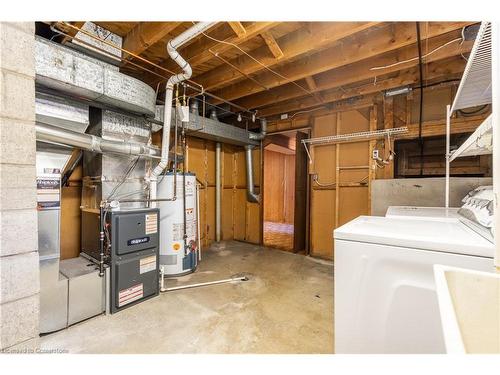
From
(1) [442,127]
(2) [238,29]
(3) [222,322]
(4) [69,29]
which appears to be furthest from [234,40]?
(1) [442,127]

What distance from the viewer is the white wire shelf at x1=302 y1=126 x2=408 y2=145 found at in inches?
128

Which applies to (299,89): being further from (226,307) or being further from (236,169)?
(226,307)

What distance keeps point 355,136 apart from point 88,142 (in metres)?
3.51

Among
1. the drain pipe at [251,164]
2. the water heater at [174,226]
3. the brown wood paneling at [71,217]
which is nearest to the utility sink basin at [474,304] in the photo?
the water heater at [174,226]

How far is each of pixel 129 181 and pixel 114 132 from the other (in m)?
0.56

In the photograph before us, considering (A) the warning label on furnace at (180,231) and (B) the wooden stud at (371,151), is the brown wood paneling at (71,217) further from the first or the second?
(B) the wooden stud at (371,151)

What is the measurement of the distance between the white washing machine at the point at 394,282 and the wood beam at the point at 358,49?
1.86m

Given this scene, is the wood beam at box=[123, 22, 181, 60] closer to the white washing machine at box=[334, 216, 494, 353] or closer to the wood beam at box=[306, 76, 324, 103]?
the wood beam at box=[306, 76, 324, 103]

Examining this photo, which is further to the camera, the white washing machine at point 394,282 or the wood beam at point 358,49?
the wood beam at point 358,49

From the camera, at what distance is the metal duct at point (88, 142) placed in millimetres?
1817

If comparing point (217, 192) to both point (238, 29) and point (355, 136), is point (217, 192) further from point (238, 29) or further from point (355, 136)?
point (238, 29)
